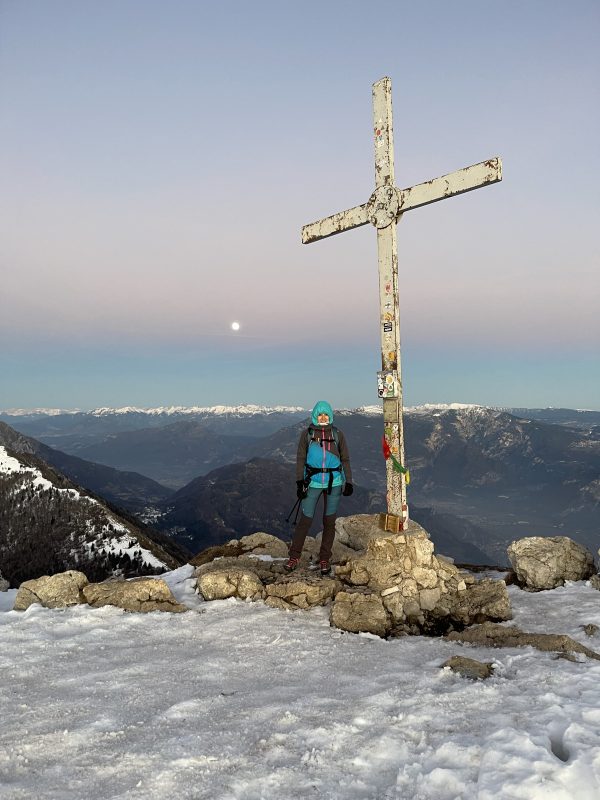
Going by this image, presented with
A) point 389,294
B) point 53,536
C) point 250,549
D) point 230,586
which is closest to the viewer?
point 230,586

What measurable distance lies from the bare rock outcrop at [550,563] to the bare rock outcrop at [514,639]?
3.07m

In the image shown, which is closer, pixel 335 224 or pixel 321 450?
pixel 321 450

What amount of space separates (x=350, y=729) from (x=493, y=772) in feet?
4.83

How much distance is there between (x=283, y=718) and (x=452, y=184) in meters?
9.51

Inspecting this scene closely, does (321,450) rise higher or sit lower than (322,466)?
higher

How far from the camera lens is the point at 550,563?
10.7 meters

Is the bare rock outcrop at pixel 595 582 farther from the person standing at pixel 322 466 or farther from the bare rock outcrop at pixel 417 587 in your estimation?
the person standing at pixel 322 466

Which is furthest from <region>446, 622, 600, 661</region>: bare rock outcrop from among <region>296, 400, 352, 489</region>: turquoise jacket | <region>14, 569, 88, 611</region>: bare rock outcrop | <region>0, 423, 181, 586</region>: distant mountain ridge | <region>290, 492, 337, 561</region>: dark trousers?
<region>0, 423, 181, 586</region>: distant mountain ridge

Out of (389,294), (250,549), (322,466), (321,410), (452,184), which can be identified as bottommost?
(250,549)

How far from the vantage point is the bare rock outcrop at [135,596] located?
29.3 feet

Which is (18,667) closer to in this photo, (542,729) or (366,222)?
(542,729)

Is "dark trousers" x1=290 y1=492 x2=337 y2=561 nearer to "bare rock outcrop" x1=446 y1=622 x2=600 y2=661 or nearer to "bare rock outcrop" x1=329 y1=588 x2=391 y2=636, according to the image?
"bare rock outcrop" x1=329 y1=588 x2=391 y2=636

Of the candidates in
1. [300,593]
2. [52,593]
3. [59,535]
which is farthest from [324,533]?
[59,535]

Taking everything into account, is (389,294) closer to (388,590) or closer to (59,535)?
(388,590)
